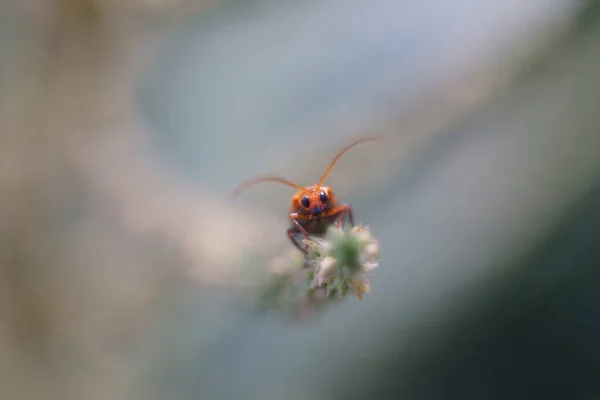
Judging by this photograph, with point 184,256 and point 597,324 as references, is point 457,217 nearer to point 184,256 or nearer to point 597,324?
point 597,324

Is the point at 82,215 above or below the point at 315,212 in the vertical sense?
above

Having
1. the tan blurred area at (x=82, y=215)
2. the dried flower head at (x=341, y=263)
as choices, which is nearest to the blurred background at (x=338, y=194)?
the tan blurred area at (x=82, y=215)

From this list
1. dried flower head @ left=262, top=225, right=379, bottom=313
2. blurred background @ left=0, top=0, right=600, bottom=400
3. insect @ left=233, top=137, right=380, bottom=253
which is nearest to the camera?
dried flower head @ left=262, top=225, right=379, bottom=313

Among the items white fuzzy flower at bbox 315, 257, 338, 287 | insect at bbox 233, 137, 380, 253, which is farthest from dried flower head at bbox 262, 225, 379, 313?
insect at bbox 233, 137, 380, 253

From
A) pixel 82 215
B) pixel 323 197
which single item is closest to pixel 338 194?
pixel 323 197

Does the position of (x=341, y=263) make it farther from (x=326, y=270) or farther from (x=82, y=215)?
(x=82, y=215)

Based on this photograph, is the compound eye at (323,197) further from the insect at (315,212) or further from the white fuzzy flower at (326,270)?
the white fuzzy flower at (326,270)

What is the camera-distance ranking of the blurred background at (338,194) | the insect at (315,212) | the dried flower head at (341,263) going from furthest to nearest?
the blurred background at (338,194) → the insect at (315,212) → the dried flower head at (341,263)

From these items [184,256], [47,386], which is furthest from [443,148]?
[47,386]

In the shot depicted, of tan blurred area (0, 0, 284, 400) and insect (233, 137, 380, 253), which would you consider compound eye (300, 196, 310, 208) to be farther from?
tan blurred area (0, 0, 284, 400)
